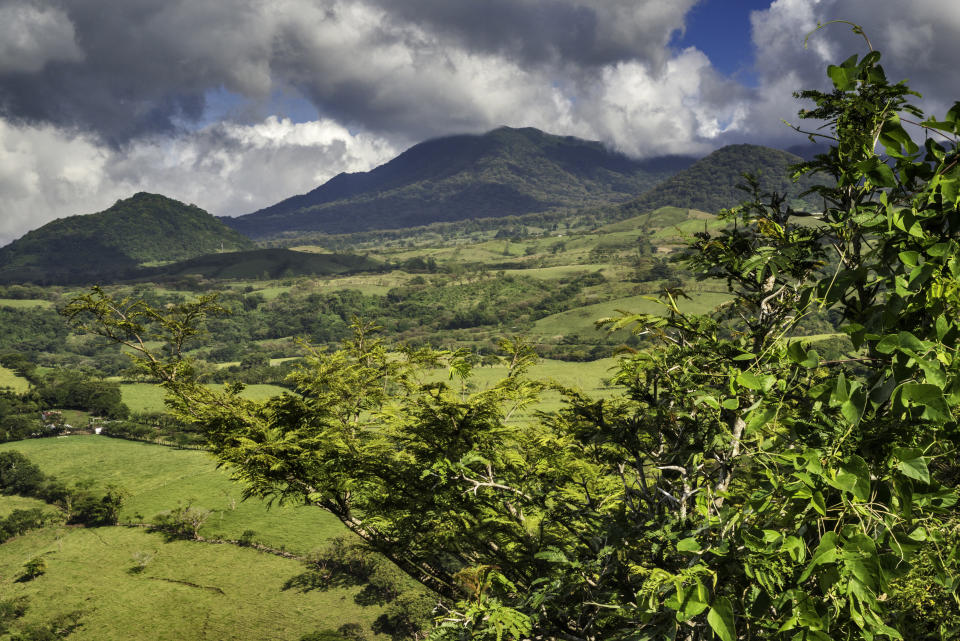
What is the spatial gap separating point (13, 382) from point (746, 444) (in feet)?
548

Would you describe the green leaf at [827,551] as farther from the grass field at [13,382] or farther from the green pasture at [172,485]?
the grass field at [13,382]

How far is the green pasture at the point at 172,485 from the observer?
65.1m

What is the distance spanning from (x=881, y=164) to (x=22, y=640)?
63.1 m

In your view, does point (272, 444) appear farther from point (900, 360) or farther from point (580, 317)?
point (580, 317)

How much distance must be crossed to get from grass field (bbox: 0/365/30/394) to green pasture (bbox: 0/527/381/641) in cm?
7092

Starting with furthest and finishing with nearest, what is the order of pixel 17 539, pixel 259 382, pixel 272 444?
pixel 259 382
pixel 17 539
pixel 272 444

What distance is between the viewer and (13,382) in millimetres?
122875

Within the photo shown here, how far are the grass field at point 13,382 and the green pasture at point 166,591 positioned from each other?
7092 centimetres

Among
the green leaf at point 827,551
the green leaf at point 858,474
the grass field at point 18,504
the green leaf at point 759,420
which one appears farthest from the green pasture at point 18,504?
the green leaf at point 858,474

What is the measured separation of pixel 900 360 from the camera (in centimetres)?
171

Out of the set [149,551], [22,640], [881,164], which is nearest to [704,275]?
[881,164]

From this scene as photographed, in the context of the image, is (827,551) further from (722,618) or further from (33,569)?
(33,569)

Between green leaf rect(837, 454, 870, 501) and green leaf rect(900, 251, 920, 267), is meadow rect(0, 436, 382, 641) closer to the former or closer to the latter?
green leaf rect(837, 454, 870, 501)

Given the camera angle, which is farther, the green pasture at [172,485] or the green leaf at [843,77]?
the green pasture at [172,485]
